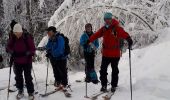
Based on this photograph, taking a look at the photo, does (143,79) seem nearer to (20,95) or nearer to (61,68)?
(61,68)

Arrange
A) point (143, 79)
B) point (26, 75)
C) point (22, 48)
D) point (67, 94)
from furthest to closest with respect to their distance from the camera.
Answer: point (143, 79) < point (67, 94) < point (26, 75) < point (22, 48)

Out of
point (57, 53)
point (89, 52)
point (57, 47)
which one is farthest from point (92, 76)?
point (57, 47)

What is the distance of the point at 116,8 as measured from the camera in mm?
14898

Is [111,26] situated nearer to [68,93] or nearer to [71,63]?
[68,93]

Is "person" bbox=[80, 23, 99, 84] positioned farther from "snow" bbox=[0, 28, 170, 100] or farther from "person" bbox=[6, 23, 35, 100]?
"person" bbox=[6, 23, 35, 100]

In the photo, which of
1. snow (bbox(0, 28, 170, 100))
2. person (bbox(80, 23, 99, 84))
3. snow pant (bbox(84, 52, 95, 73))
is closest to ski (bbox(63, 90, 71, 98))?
snow (bbox(0, 28, 170, 100))

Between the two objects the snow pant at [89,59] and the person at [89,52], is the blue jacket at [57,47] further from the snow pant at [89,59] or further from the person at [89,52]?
the snow pant at [89,59]

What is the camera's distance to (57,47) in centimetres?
1118

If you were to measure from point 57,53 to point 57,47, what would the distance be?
172mm

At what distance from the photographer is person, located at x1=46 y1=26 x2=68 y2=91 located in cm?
1108

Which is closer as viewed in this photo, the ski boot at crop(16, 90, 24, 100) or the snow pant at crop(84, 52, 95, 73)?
the ski boot at crop(16, 90, 24, 100)

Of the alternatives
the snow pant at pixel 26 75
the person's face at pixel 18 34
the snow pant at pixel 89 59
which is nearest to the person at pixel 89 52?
the snow pant at pixel 89 59

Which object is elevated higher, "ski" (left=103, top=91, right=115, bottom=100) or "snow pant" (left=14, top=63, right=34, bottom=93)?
"snow pant" (left=14, top=63, right=34, bottom=93)

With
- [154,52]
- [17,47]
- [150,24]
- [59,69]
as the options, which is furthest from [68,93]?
[150,24]
